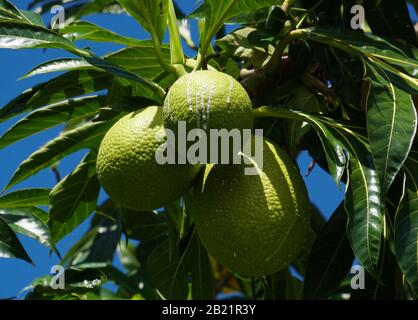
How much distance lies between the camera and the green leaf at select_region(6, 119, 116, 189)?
195 centimetres

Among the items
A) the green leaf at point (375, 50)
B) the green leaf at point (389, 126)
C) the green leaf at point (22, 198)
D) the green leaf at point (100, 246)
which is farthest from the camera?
the green leaf at point (100, 246)

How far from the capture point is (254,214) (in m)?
1.57

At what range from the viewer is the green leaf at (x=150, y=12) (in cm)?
179

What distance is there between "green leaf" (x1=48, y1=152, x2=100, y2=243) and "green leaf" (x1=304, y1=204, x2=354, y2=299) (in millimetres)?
546

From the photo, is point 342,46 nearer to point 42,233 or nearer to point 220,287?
point 42,233

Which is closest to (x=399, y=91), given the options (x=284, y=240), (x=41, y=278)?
(x=284, y=240)

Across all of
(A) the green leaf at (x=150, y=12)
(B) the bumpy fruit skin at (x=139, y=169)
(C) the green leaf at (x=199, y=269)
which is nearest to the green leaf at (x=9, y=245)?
(B) the bumpy fruit skin at (x=139, y=169)

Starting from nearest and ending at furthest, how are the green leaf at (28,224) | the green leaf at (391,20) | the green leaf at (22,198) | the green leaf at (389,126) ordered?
1. the green leaf at (389,126)
2. the green leaf at (391,20)
3. the green leaf at (28,224)
4. the green leaf at (22,198)

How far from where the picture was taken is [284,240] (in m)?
1.59

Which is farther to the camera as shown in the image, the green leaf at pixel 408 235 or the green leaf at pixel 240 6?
the green leaf at pixel 240 6

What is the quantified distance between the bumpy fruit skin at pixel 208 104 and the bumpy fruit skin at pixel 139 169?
0.21 feet

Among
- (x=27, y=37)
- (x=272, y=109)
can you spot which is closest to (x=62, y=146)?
(x=27, y=37)

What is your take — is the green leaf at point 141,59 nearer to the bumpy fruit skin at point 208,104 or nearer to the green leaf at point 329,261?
the bumpy fruit skin at point 208,104

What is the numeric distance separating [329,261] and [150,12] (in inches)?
24.2
